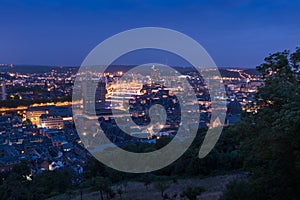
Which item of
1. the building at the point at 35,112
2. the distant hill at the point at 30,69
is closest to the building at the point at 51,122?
the building at the point at 35,112

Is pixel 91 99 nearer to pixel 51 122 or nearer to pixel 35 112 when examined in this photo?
pixel 51 122

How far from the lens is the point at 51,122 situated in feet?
66.7

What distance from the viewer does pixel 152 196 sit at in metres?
4.73

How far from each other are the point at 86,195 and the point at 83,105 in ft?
47.3

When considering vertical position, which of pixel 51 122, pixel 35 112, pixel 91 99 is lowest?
pixel 51 122

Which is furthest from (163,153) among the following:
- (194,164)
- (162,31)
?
(162,31)

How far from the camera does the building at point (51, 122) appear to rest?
1999 cm

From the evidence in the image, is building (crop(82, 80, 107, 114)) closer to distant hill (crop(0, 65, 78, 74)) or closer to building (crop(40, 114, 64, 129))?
building (crop(40, 114, 64, 129))

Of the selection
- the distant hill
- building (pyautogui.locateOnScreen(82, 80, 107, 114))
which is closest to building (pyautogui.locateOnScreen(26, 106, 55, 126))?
building (pyautogui.locateOnScreen(82, 80, 107, 114))

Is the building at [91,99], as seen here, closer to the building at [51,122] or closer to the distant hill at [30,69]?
the building at [51,122]

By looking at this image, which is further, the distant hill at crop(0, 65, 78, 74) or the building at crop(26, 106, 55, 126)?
the distant hill at crop(0, 65, 78, 74)

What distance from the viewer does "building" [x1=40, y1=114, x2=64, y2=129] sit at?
65.6 feet

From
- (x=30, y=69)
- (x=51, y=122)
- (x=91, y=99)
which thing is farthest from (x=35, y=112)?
(x=30, y=69)

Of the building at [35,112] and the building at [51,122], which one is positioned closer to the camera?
the building at [51,122]
